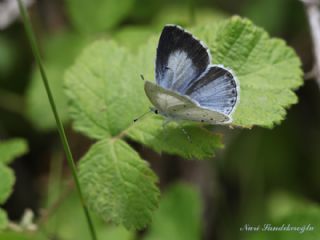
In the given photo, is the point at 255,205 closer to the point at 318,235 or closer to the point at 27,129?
the point at 318,235

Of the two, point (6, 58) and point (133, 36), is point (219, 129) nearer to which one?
point (133, 36)

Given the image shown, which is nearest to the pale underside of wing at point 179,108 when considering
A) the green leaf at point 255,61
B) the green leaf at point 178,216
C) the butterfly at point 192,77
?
the butterfly at point 192,77

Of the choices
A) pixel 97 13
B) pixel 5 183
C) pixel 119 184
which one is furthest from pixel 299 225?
A: pixel 97 13

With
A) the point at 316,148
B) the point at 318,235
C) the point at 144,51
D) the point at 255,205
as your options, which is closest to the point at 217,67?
the point at 144,51

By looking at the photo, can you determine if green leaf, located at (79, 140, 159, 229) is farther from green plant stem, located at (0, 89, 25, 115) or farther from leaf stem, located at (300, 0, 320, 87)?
green plant stem, located at (0, 89, 25, 115)

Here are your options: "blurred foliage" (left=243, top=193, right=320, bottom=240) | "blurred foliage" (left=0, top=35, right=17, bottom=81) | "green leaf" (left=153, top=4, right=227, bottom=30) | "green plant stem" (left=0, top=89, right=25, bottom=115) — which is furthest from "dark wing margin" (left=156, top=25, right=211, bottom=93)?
"blurred foliage" (left=0, top=35, right=17, bottom=81)
